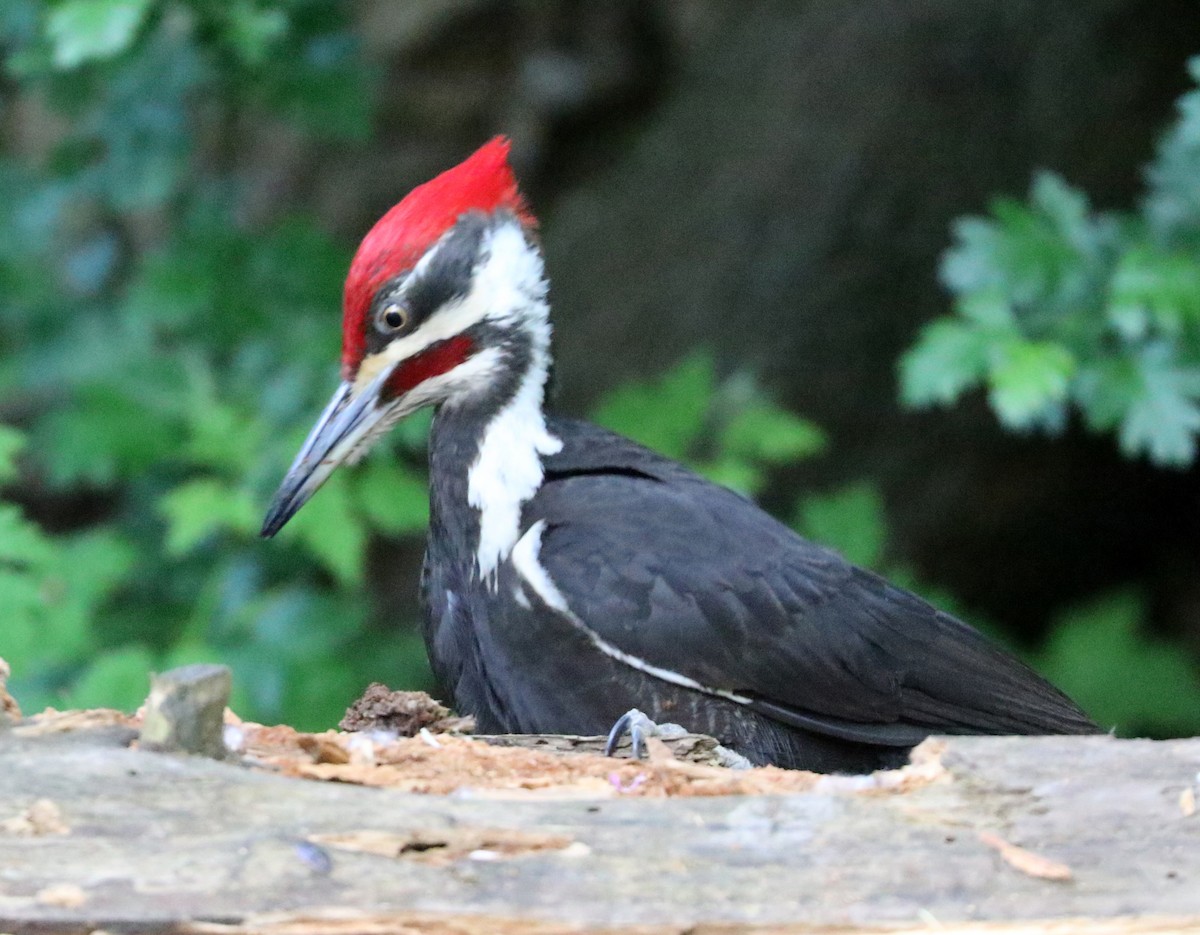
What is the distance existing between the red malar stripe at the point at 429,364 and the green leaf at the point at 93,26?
0.91m

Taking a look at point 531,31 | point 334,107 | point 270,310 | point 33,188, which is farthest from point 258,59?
point 531,31

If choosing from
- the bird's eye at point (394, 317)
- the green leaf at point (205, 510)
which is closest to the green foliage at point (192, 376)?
the green leaf at point (205, 510)

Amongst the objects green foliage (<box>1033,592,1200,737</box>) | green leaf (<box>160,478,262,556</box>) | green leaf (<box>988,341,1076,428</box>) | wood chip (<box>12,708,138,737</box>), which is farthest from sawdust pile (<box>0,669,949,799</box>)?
green foliage (<box>1033,592,1200,737</box>)

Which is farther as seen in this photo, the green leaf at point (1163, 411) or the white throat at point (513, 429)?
the green leaf at point (1163, 411)

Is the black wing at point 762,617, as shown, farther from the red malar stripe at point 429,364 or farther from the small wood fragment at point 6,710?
the small wood fragment at point 6,710

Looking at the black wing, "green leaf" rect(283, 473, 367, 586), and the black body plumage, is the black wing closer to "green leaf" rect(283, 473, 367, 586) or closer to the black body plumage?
the black body plumage

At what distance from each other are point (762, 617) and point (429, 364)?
30.3 inches

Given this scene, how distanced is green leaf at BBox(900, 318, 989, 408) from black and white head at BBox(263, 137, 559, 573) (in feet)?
2.71

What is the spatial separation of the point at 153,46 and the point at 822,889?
3038mm

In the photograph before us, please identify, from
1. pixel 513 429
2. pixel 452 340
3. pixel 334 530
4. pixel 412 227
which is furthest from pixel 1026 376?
pixel 334 530

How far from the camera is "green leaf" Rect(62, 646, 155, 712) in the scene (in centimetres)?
306

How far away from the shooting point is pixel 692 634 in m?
2.46

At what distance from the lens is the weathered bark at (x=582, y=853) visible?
1.56 metres

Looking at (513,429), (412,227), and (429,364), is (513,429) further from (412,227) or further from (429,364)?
(412,227)
